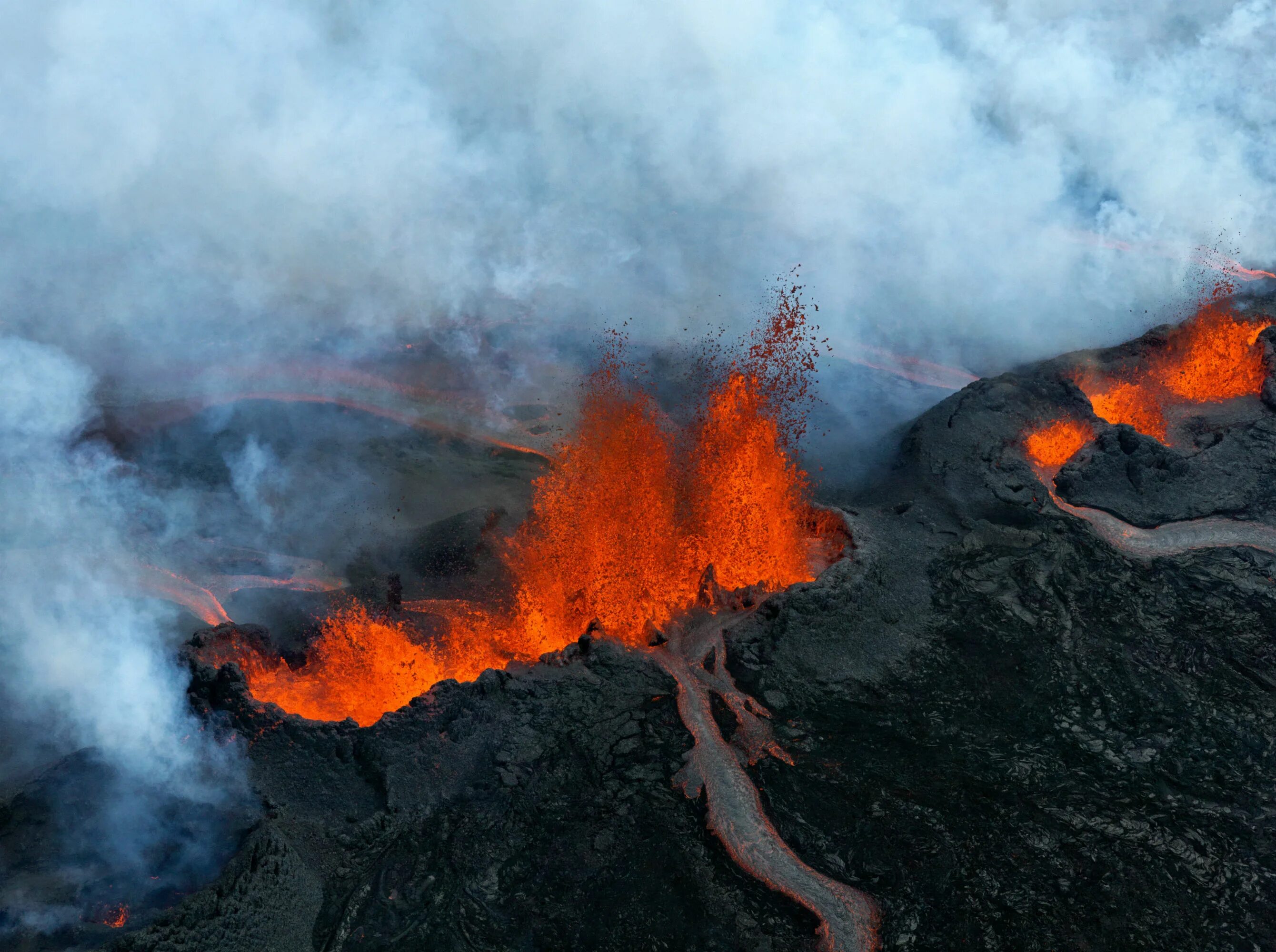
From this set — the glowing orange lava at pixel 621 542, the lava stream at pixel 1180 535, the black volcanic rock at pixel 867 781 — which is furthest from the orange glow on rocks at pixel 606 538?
the lava stream at pixel 1180 535

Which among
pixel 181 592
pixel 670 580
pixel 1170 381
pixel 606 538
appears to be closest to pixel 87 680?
pixel 181 592

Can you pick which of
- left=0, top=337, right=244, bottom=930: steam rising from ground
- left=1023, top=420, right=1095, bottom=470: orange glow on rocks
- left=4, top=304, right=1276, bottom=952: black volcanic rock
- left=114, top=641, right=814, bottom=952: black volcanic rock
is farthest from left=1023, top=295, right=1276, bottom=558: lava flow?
left=0, top=337, right=244, bottom=930: steam rising from ground

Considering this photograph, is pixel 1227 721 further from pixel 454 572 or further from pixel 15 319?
pixel 15 319

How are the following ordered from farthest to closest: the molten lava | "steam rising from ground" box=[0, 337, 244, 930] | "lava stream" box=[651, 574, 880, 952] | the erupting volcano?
the molten lava, the erupting volcano, "lava stream" box=[651, 574, 880, 952], "steam rising from ground" box=[0, 337, 244, 930]

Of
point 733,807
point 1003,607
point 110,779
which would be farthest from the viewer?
point 1003,607

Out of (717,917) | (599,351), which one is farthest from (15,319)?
A: (717,917)

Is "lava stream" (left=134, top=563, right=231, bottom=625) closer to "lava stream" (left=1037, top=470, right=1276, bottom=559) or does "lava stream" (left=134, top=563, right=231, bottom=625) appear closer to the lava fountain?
the lava fountain
